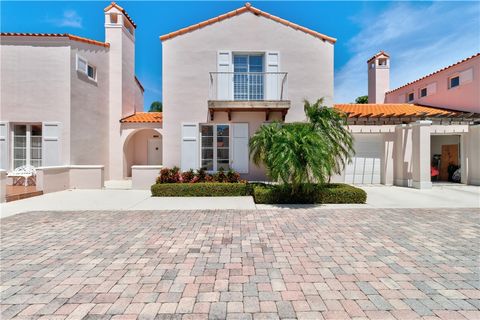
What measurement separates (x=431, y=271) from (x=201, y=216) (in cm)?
496

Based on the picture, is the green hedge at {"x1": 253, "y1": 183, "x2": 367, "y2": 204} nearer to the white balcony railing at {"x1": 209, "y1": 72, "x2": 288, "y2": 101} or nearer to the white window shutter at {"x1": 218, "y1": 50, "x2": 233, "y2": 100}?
the white balcony railing at {"x1": 209, "y1": 72, "x2": 288, "y2": 101}

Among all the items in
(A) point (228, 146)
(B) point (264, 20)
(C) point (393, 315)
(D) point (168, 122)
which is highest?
(B) point (264, 20)

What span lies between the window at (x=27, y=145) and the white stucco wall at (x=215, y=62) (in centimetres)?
678

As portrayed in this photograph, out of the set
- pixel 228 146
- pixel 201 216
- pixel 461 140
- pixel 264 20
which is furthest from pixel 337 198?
pixel 461 140

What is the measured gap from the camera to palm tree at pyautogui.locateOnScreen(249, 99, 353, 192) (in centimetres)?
706

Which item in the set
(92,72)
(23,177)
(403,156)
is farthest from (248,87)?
(23,177)

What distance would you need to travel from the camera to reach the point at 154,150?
52.4 feet

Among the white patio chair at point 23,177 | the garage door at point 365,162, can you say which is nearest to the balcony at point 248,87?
the garage door at point 365,162

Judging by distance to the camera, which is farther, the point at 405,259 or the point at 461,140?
the point at 461,140

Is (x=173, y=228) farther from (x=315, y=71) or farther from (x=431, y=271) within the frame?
(x=315, y=71)

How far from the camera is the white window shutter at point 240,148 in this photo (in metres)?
11.0

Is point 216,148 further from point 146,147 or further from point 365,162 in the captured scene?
point 365,162

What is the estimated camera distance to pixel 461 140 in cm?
1234

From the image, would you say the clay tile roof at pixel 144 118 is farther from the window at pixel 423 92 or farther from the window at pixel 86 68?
the window at pixel 423 92
